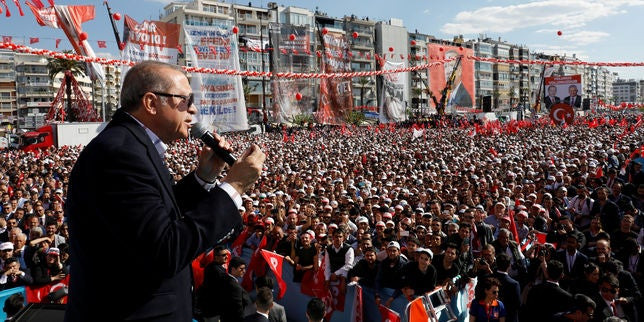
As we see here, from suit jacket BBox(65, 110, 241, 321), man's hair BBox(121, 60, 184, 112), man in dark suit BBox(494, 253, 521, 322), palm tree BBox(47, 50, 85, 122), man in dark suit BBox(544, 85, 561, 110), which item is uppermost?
palm tree BBox(47, 50, 85, 122)

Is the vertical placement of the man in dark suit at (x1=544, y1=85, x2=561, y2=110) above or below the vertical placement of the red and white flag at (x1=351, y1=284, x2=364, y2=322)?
above

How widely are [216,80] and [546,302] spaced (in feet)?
34.6

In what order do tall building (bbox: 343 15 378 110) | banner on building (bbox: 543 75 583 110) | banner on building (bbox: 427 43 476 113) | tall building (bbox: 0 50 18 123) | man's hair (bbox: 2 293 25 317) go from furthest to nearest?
tall building (bbox: 0 50 18 123) → tall building (bbox: 343 15 378 110) → banner on building (bbox: 427 43 476 113) → banner on building (bbox: 543 75 583 110) → man's hair (bbox: 2 293 25 317)

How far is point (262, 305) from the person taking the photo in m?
4.69

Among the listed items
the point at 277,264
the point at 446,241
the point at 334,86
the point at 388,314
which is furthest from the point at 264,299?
the point at 334,86

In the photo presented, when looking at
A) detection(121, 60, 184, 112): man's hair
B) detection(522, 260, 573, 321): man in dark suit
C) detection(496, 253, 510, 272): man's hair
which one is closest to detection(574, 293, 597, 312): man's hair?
detection(522, 260, 573, 321): man in dark suit

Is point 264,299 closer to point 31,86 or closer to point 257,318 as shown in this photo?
point 257,318

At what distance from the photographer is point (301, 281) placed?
22.5ft

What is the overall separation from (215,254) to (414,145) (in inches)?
772

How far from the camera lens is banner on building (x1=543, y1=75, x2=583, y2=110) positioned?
27.7 metres

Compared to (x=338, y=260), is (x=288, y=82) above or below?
above

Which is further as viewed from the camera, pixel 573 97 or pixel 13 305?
pixel 573 97

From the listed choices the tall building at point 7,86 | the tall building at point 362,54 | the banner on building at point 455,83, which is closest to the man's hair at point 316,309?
the banner on building at point 455,83

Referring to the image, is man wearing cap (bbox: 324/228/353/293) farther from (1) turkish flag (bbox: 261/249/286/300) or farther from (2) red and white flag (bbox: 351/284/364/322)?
(1) turkish flag (bbox: 261/249/286/300)
